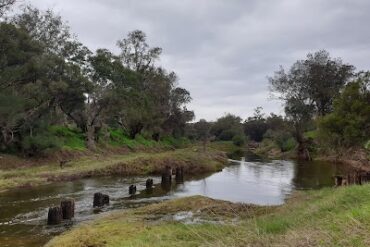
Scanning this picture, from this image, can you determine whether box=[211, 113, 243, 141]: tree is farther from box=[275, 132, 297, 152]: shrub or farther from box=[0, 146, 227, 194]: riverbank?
box=[0, 146, 227, 194]: riverbank

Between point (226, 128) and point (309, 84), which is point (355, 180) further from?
point (226, 128)

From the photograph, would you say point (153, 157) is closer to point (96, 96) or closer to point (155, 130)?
point (96, 96)

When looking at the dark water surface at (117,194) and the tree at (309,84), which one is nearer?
the dark water surface at (117,194)

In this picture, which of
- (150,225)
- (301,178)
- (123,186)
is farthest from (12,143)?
(150,225)

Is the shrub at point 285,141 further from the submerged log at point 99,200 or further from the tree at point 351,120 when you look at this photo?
the submerged log at point 99,200

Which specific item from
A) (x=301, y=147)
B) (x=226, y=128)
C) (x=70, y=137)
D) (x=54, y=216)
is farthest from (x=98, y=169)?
(x=226, y=128)

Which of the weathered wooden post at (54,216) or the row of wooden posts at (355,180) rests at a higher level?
the row of wooden posts at (355,180)

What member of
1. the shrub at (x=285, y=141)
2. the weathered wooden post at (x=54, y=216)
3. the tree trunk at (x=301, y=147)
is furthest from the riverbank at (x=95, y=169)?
the shrub at (x=285, y=141)

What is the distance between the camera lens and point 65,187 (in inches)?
1017

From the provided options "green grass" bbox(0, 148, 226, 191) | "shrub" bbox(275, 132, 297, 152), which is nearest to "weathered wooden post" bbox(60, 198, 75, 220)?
"green grass" bbox(0, 148, 226, 191)

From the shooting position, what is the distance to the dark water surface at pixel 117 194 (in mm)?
15164

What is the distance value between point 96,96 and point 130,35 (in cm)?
1799

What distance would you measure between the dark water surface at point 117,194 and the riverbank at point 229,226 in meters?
2.13

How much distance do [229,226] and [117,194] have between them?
14.2m
